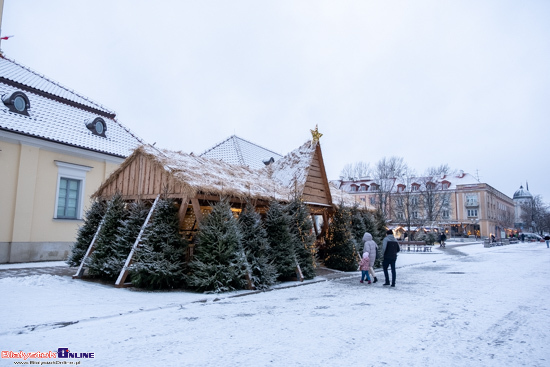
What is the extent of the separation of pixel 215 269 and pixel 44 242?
10909 millimetres

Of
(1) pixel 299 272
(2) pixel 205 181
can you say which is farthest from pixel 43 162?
(1) pixel 299 272

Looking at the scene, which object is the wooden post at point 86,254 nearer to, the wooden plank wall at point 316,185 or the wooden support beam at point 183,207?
the wooden support beam at point 183,207

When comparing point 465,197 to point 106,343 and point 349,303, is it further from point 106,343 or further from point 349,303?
point 106,343

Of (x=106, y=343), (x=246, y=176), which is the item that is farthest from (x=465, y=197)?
(x=106, y=343)

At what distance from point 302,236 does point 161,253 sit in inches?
215

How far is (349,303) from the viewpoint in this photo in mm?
9109

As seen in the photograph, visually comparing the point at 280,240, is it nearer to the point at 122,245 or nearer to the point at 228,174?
the point at 228,174

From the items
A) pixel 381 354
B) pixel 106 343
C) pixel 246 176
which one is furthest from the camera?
pixel 246 176

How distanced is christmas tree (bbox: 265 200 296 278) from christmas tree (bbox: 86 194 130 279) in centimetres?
458

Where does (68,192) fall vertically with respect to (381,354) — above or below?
above

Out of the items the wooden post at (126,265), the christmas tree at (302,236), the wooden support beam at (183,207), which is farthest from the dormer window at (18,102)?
the christmas tree at (302,236)

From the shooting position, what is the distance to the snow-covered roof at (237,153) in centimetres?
2442

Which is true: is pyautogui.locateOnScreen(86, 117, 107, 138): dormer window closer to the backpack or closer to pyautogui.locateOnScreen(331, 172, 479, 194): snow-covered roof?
the backpack

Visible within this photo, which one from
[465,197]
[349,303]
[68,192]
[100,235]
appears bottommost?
[349,303]
